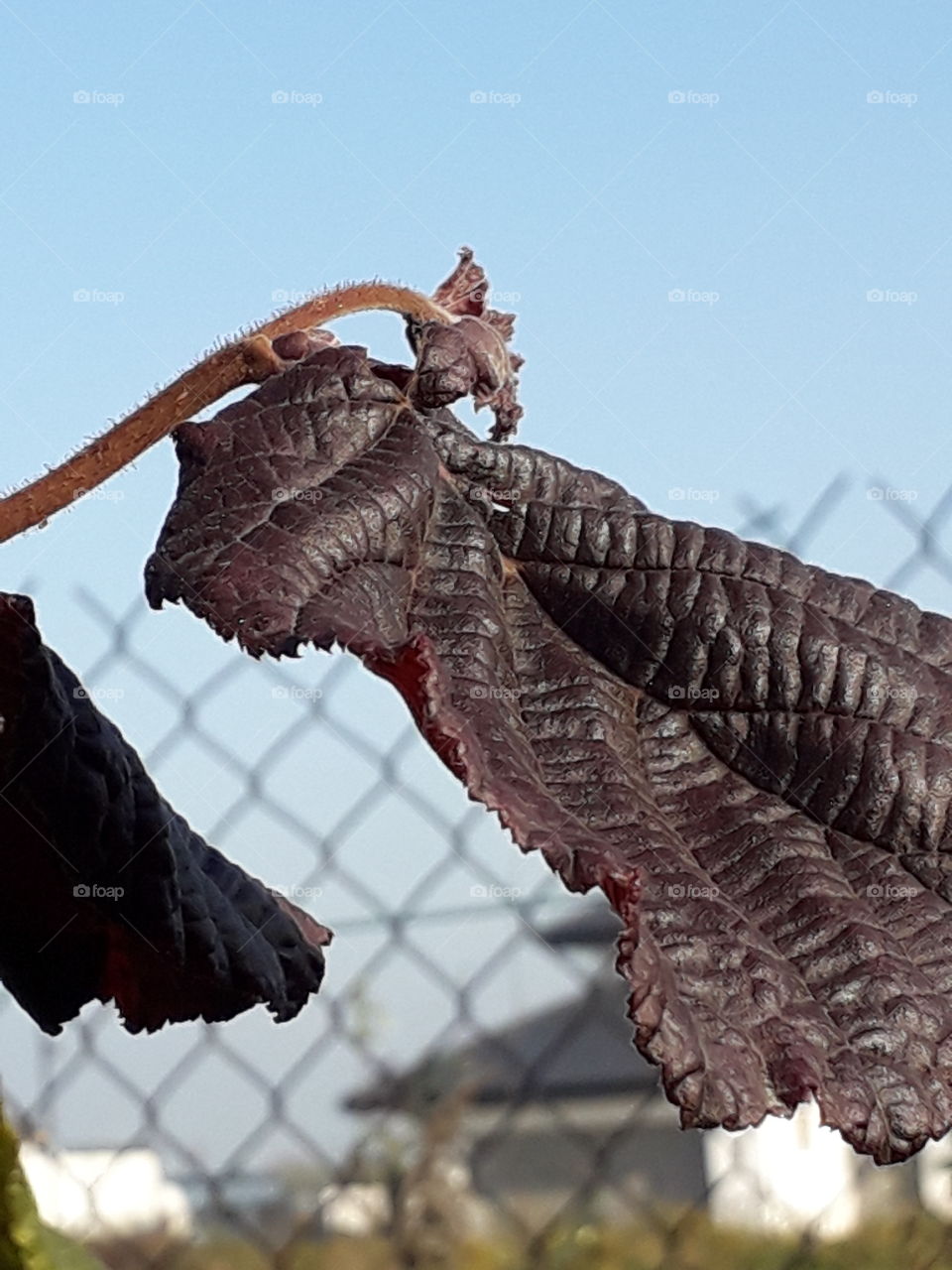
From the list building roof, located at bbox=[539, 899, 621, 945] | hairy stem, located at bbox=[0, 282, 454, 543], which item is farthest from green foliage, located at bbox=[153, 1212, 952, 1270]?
hairy stem, located at bbox=[0, 282, 454, 543]

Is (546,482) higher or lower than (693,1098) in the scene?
higher

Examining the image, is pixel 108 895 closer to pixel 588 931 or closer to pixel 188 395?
pixel 188 395

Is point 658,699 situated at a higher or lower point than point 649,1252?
higher

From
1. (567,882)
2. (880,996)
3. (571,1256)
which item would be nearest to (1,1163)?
(567,882)

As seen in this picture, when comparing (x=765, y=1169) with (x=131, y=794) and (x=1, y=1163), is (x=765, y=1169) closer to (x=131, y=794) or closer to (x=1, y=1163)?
(x=131, y=794)

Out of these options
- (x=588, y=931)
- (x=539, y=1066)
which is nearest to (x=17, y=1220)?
(x=539, y=1066)

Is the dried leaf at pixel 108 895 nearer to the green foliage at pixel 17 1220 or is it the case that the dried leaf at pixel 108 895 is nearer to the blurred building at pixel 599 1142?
the green foliage at pixel 17 1220
